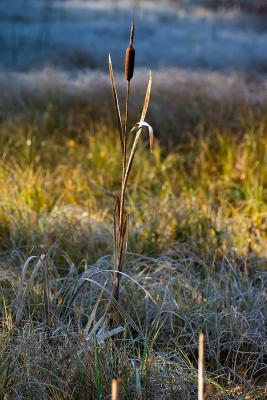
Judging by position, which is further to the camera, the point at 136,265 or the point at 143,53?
the point at 143,53

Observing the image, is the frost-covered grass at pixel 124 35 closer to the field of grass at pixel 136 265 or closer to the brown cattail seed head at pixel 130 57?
the field of grass at pixel 136 265

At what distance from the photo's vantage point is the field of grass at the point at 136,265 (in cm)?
210

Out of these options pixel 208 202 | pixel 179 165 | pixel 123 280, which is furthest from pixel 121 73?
pixel 123 280

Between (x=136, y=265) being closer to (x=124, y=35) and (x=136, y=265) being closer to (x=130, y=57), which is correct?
(x=130, y=57)

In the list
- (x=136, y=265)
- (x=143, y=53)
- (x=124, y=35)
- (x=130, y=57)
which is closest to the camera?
(x=130, y=57)

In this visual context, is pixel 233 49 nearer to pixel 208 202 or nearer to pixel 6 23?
pixel 6 23

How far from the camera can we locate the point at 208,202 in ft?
12.2

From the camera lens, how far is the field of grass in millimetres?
2100

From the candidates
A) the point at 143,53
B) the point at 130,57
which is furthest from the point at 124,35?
the point at 130,57

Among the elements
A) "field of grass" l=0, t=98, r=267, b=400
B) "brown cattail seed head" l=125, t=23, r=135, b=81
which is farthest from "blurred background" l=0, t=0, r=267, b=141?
"brown cattail seed head" l=125, t=23, r=135, b=81

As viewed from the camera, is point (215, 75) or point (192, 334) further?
point (215, 75)

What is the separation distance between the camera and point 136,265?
2.92 meters

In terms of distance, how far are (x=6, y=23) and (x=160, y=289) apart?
575 centimetres

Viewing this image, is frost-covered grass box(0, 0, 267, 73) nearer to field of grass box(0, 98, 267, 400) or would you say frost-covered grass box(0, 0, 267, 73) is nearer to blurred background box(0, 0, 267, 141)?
blurred background box(0, 0, 267, 141)
